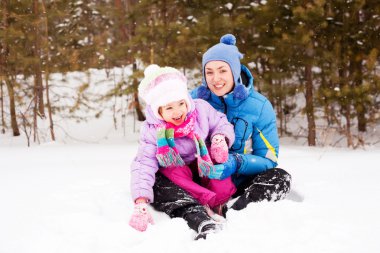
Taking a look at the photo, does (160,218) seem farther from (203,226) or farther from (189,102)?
(189,102)

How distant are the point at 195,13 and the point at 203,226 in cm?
623

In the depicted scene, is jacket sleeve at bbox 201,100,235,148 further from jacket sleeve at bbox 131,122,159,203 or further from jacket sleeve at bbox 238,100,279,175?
jacket sleeve at bbox 131,122,159,203

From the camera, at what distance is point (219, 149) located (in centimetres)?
269

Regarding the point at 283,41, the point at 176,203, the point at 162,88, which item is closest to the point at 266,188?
the point at 176,203

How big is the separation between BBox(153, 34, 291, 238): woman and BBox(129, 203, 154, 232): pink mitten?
30 centimetres

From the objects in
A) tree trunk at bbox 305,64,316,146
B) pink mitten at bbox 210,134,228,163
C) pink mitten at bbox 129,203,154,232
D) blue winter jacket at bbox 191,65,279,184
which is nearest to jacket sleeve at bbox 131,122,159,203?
pink mitten at bbox 129,203,154,232

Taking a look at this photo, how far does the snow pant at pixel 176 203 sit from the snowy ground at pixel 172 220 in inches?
2.4

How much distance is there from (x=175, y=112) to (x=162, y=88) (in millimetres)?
187

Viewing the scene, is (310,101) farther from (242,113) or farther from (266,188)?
(266,188)

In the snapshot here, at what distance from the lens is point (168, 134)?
2666 mm

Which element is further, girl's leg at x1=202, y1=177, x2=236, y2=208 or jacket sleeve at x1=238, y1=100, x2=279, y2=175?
jacket sleeve at x1=238, y1=100, x2=279, y2=175

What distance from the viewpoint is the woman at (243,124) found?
2801mm

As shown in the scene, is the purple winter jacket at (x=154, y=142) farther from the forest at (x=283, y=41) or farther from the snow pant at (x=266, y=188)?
the forest at (x=283, y=41)

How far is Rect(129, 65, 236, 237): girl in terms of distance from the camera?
264cm
